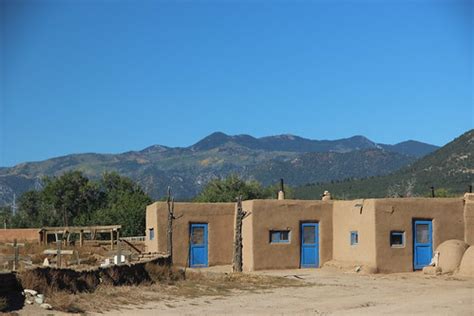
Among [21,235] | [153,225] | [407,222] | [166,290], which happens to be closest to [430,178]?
[21,235]

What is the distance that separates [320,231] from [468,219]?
591cm

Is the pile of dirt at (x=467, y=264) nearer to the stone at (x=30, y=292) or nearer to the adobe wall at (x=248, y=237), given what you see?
the adobe wall at (x=248, y=237)

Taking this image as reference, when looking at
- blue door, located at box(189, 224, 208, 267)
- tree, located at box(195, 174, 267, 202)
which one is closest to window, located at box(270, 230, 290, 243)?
blue door, located at box(189, 224, 208, 267)

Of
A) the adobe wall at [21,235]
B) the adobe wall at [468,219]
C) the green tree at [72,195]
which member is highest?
the green tree at [72,195]

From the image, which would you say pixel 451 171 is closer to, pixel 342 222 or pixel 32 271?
pixel 342 222

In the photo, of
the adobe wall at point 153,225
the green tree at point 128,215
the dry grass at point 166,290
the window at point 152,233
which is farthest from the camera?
the green tree at point 128,215

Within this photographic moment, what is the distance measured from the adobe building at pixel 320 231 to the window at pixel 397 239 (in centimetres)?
4

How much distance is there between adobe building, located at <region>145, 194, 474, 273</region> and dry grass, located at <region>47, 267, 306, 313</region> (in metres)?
5.83

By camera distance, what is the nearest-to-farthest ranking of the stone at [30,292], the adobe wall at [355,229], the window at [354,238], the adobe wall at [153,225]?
the stone at [30,292], the adobe wall at [355,229], the window at [354,238], the adobe wall at [153,225]

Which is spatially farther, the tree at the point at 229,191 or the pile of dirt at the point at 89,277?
the tree at the point at 229,191

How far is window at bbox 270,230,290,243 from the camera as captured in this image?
32750 millimetres

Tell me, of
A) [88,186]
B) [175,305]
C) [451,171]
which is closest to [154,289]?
[175,305]

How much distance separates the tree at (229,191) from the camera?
5681 centimetres

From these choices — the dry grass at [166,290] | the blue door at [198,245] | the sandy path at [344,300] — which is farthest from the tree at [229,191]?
the dry grass at [166,290]
